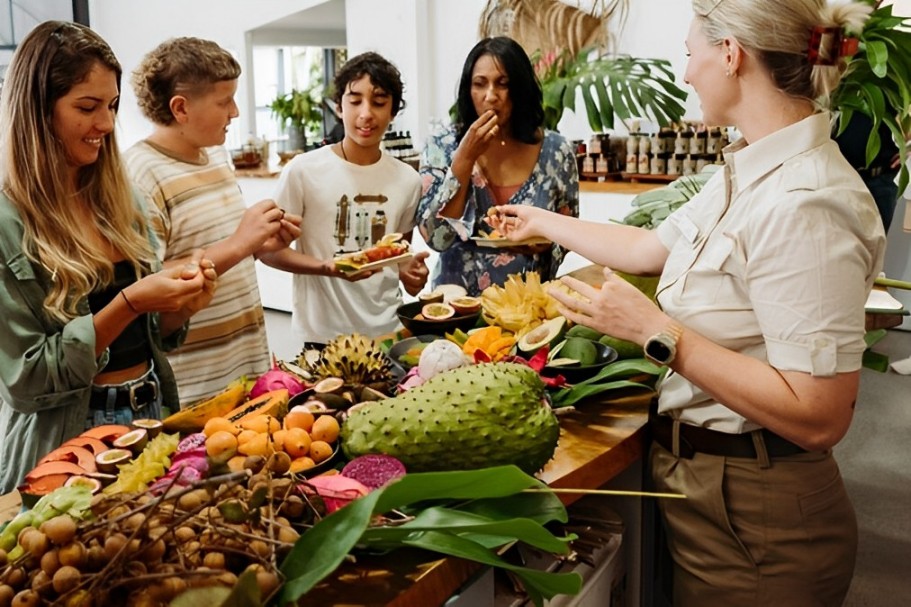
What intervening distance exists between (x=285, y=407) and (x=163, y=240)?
1.14 metres

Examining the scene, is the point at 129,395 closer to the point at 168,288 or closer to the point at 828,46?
the point at 168,288

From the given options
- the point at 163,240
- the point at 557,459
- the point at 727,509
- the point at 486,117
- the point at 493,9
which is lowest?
the point at 727,509

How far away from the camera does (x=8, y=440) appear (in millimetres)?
1931

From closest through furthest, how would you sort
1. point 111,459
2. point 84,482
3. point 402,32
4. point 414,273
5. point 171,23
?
1. point 84,482
2. point 111,459
3. point 414,273
4. point 402,32
5. point 171,23

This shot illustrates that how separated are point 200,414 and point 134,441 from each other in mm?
140

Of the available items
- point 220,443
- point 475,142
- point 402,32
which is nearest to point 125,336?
point 220,443

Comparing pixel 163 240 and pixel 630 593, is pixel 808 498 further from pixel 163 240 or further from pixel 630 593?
pixel 163 240

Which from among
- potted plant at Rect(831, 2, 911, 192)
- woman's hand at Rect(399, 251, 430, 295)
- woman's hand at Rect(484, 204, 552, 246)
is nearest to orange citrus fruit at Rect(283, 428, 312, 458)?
woman's hand at Rect(484, 204, 552, 246)

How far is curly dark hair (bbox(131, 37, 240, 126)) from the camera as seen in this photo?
8.41 ft

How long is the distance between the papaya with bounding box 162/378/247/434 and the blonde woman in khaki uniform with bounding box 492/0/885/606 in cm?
67

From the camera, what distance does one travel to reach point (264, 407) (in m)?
1.52

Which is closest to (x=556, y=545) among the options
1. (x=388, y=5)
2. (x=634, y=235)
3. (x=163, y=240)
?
(x=634, y=235)

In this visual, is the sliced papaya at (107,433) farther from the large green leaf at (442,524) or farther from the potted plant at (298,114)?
the potted plant at (298,114)

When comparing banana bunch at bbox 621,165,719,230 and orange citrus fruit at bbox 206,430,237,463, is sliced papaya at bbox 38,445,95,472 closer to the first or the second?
orange citrus fruit at bbox 206,430,237,463
